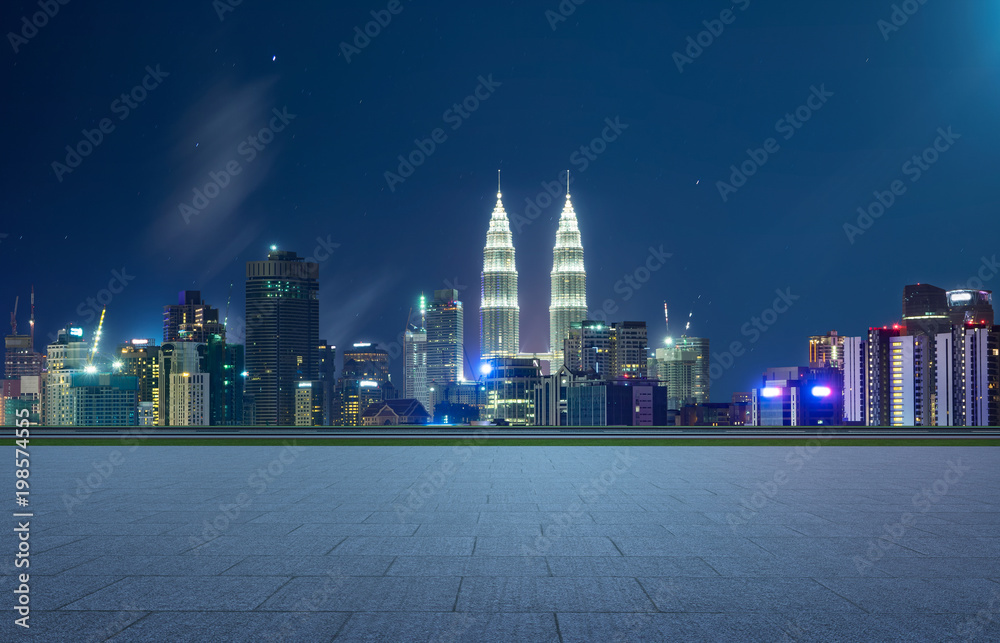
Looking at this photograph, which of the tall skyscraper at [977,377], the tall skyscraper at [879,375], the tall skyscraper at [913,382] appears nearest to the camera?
the tall skyscraper at [977,377]

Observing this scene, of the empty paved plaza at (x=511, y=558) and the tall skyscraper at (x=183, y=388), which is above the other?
the empty paved plaza at (x=511, y=558)

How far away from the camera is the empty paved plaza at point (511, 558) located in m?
8.74

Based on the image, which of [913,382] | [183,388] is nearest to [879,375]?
[913,382]

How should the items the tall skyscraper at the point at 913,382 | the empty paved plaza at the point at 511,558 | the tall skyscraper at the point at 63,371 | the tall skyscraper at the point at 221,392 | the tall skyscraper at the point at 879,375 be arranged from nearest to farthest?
1. the empty paved plaza at the point at 511,558
2. the tall skyscraper at the point at 913,382
3. the tall skyscraper at the point at 63,371
4. the tall skyscraper at the point at 879,375
5. the tall skyscraper at the point at 221,392

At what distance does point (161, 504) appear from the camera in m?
18.3

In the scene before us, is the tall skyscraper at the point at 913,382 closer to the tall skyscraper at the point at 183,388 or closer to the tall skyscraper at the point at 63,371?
the tall skyscraper at the point at 183,388

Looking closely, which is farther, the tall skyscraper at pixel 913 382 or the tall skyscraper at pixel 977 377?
the tall skyscraper at pixel 913 382

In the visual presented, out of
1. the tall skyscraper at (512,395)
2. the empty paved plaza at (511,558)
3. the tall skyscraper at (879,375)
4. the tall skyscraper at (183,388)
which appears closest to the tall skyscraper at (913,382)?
the tall skyscraper at (879,375)

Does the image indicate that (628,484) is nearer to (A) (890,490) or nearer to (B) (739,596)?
(A) (890,490)

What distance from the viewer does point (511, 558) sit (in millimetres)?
12273

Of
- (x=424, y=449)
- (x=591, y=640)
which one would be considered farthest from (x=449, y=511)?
(x=424, y=449)

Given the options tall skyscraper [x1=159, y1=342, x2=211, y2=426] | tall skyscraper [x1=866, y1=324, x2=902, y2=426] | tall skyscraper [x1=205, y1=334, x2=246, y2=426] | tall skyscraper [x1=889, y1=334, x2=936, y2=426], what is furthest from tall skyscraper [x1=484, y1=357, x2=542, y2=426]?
tall skyscraper [x1=889, y1=334, x2=936, y2=426]

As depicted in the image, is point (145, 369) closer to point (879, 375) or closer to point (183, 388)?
point (183, 388)

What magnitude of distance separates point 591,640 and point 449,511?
30.9 feet
